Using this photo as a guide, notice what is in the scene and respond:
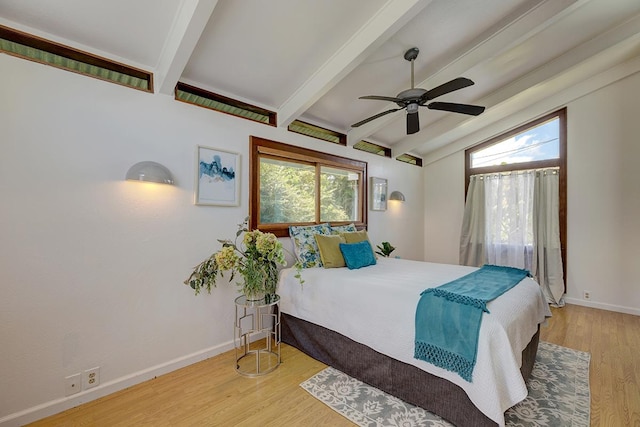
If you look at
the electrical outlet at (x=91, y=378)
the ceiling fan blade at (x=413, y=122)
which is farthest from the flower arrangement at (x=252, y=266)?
the ceiling fan blade at (x=413, y=122)

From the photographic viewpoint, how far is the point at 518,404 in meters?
1.93

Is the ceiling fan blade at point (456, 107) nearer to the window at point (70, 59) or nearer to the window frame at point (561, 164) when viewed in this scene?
the window at point (70, 59)

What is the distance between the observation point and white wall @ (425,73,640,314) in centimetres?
366

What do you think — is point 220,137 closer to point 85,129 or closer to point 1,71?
Answer: point 85,129

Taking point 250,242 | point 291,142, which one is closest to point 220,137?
point 291,142

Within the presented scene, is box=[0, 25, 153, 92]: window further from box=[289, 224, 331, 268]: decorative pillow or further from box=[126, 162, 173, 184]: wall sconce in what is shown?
box=[289, 224, 331, 268]: decorative pillow

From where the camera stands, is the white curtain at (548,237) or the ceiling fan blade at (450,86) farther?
the white curtain at (548,237)

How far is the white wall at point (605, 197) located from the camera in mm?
3658

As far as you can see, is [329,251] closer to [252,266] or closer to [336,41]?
[252,266]

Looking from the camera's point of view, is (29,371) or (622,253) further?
(622,253)

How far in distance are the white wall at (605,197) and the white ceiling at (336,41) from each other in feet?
1.91

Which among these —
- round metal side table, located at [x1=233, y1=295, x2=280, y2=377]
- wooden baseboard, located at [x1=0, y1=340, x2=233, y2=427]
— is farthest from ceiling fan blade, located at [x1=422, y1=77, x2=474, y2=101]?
wooden baseboard, located at [x1=0, y1=340, x2=233, y2=427]

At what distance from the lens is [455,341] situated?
162 centimetres

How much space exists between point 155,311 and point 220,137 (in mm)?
1707
